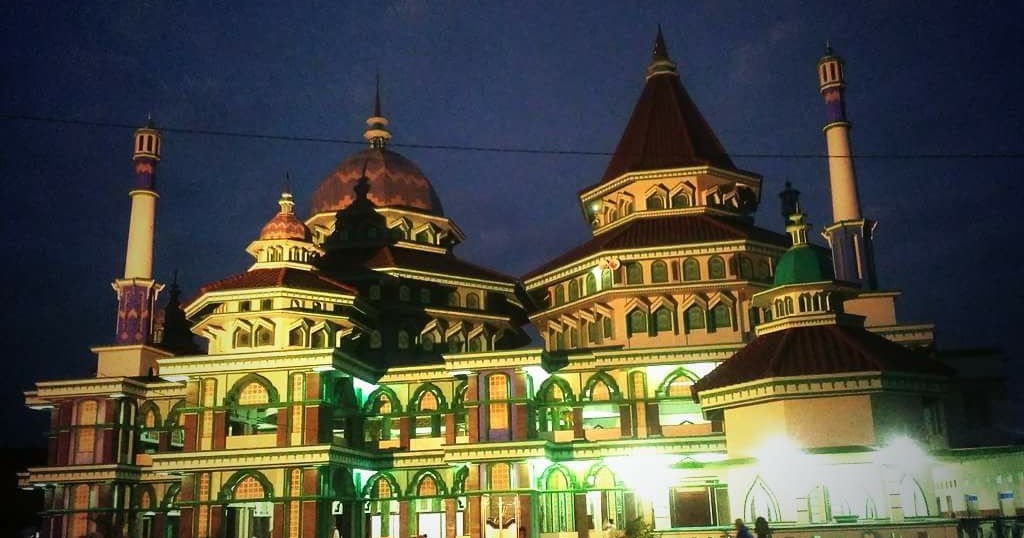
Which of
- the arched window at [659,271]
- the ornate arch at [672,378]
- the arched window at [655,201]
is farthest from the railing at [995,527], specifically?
the arched window at [655,201]

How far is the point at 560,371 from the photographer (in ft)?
139

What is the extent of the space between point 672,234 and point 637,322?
4487mm

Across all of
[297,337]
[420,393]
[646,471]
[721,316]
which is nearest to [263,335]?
[297,337]

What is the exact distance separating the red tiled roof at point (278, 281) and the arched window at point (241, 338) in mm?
1819

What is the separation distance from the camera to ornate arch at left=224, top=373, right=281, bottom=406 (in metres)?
38.8

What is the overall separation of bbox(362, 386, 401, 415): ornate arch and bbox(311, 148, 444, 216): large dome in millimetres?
14018

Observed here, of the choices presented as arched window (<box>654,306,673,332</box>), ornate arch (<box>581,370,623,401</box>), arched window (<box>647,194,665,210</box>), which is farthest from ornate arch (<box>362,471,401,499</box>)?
arched window (<box>647,194,665,210</box>)

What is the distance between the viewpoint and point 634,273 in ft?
146

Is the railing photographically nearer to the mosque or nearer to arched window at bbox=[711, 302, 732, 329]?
the mosque

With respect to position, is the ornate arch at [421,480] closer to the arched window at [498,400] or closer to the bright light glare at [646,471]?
the arched window at [498,400]

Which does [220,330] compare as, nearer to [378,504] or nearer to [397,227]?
[378,504]

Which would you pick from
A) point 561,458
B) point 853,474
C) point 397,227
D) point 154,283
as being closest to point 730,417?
point 853,474

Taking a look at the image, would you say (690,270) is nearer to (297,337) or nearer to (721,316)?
(721,316)

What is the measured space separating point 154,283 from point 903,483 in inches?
1393
